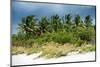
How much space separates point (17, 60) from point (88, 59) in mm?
963

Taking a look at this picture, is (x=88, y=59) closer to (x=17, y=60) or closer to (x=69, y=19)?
(x=69, y=19)

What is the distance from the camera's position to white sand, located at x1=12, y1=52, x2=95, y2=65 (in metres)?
2.41

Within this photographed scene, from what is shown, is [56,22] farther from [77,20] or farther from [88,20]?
[88,20]

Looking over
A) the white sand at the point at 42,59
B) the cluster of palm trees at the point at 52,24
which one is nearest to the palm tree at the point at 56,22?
the cluster of palm trees at the point at 52,24

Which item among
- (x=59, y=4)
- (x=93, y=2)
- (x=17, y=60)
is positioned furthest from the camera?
(x=93, y=2)

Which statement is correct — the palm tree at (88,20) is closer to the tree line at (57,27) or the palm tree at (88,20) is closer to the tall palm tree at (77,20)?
the tree line at (57,27)

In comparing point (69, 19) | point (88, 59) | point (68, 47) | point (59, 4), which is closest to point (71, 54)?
point (68, 47)

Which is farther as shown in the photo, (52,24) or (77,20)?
(77,20)

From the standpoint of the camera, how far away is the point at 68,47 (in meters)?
2.67

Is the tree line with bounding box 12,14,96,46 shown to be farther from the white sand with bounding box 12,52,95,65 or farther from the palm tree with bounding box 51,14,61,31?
the white sand with bounding box 12,52,95,65

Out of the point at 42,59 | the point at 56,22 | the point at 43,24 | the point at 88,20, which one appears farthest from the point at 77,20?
the point at 42,59

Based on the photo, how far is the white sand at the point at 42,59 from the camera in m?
2.41

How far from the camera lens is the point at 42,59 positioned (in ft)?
8.30

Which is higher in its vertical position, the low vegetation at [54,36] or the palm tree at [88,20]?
the palm tree at [88,20]
